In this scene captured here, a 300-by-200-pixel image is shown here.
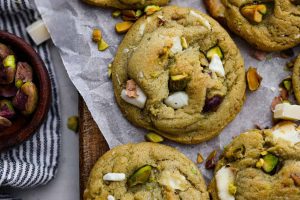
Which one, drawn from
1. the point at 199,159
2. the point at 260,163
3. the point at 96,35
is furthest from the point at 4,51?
the point at 260,163

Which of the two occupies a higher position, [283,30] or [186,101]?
[283,30]

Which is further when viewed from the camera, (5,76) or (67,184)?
(67,184)

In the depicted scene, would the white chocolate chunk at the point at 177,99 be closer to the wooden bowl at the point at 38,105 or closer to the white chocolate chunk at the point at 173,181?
the white chocolate chunk at the point at 173,181

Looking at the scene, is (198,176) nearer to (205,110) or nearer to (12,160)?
(205,110)

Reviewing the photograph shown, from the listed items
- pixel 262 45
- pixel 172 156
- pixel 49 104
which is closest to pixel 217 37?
pixel 262 45

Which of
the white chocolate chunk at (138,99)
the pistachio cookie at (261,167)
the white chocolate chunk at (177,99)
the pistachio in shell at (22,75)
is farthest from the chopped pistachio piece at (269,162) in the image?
the pistachio in shell at (22,75)
